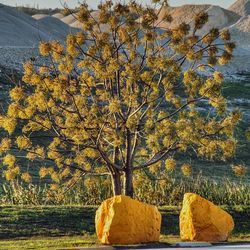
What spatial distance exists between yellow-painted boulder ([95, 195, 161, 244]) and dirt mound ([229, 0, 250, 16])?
99618 millimetres

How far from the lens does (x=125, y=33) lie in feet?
71.7

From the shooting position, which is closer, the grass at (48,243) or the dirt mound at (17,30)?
the grass at (48,243)

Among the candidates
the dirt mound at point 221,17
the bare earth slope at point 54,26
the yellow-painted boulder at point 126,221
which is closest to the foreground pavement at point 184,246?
the yellow-painted boulder at point 126,221

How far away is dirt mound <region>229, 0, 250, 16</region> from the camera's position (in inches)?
4547

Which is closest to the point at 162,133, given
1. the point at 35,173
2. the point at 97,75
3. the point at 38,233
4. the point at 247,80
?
the point at 97,75

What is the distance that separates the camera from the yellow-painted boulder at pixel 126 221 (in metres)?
17.3

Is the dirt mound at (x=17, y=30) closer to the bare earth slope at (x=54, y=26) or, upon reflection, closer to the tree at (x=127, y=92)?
the bare earth slope at (x=54, y=26)

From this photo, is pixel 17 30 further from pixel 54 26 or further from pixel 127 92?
pixel 127 92

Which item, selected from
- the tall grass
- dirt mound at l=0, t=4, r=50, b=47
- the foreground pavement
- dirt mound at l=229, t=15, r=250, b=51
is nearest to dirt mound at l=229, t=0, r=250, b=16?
dirt mound at l=229, t=15, r=250, b=51

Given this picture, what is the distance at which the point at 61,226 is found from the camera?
67.8 feet

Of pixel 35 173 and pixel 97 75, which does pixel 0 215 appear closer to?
pixel 97 75

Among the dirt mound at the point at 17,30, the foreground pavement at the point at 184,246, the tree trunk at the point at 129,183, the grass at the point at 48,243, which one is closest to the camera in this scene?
the foreground pavement at the point at 184,246

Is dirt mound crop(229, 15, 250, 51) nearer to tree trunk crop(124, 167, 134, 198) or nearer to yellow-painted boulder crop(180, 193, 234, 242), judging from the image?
tree trunk crop(124, 167, 134, 198)

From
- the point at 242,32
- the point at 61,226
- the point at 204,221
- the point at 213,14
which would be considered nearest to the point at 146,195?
the point at 61,226
